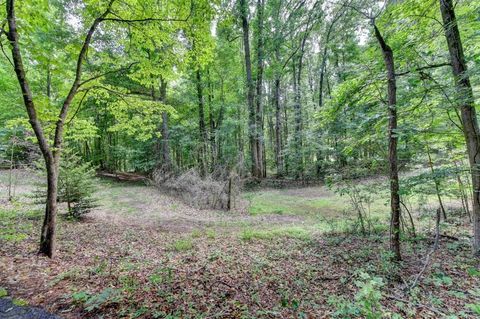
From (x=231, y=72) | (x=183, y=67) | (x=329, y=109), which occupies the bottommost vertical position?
(x=329, y=109)

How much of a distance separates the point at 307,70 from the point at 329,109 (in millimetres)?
20511

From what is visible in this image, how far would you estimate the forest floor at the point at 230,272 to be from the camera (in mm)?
2598

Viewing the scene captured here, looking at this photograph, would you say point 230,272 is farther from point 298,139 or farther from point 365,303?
point 298,139

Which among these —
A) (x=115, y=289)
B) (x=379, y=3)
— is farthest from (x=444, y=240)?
(x=115, y=289)

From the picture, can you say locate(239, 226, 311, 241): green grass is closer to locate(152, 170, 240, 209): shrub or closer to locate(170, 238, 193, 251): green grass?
locate(170, 238, 193, 251): green grass

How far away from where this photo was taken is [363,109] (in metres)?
5.68

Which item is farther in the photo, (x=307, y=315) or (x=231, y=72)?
(x=231, y=72)

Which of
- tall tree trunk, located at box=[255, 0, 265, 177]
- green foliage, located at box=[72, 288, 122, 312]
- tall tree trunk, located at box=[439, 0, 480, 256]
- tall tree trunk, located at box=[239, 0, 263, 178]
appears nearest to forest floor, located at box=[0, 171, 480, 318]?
green foliage, located at box=[72, 288, 122, 312]

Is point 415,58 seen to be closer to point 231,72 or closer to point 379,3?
point 379,3

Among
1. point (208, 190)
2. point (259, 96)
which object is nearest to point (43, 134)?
point (208, 190)

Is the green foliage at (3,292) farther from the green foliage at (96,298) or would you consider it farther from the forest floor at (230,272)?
the green foliage at (96,298)

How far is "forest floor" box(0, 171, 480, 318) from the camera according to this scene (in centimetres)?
260

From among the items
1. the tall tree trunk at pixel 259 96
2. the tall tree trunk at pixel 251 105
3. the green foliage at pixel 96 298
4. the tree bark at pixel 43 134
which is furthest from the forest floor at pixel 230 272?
the tall tree trunk at pixel 259 96

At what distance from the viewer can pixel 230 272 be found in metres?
3.66
